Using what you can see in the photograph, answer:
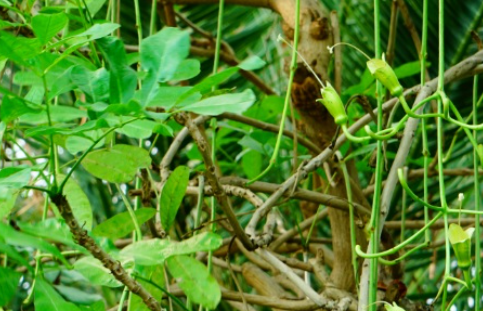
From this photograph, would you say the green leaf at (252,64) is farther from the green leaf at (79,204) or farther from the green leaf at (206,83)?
the green leaf at (79,204)

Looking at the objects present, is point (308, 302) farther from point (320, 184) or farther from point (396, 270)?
point (320, 184)

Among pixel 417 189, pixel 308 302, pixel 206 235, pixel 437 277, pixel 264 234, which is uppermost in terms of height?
pixel 206 235

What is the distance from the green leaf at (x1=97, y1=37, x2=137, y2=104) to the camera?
1.59 ft

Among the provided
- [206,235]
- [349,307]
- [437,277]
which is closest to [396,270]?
[349,307]

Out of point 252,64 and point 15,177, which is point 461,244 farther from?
point 15,177

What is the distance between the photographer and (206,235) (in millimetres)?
480

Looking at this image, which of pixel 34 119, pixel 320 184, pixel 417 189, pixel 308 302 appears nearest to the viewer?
pixel 34 119

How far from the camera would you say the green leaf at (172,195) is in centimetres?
62

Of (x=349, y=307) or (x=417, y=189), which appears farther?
(x=417, y=189)

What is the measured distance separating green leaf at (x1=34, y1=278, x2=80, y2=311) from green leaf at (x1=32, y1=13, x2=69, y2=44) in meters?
0.15

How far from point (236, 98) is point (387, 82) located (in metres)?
0.11

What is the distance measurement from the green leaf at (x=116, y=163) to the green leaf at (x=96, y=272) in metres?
0.13

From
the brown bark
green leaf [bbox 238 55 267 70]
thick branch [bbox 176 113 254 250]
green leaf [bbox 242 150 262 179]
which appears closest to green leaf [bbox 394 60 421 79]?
the brown bark

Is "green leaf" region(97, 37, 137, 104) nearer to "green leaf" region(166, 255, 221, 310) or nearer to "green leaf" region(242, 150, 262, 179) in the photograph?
"green leaf" region(166, 255, 221, 310)
